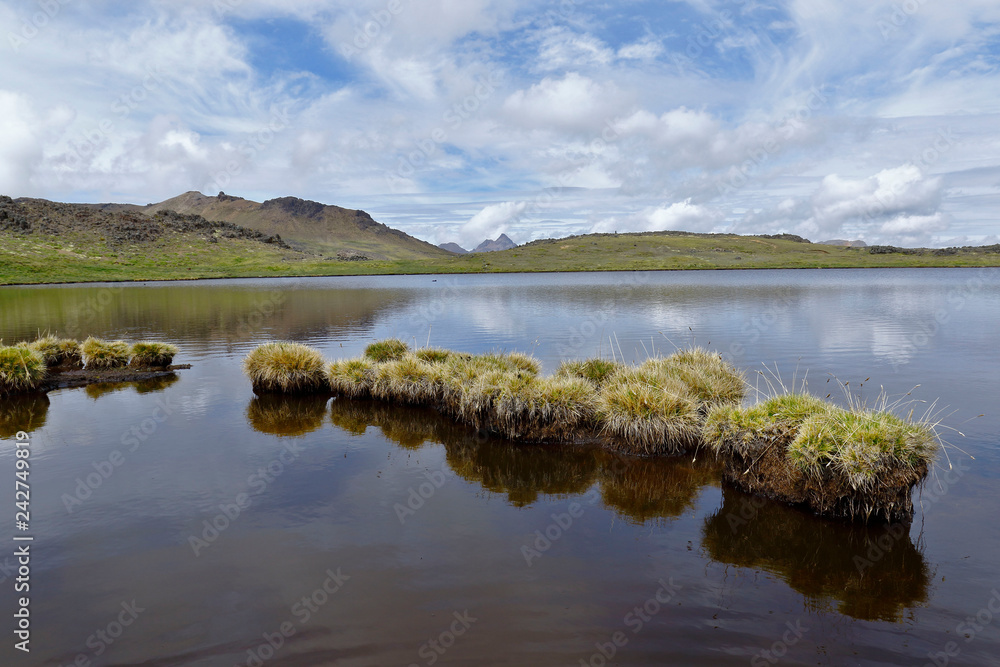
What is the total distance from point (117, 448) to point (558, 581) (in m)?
11.4

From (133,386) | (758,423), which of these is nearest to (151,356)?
(133,386)

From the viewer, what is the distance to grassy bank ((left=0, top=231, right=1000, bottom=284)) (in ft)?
340

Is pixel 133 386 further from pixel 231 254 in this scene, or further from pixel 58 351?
pixel 231 254

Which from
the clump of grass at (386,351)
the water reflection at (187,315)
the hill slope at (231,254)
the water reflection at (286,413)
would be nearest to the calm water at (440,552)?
the water reflection at (286,413)

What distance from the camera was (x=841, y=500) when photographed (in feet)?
29.5

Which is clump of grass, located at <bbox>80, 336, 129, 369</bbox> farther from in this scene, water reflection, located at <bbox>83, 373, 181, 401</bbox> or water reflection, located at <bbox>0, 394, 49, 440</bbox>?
water reflection, located at <bbox>0, 394, 49, 440</bbox>

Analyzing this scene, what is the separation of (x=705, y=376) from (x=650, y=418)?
3511mm

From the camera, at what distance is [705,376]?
49.3ft

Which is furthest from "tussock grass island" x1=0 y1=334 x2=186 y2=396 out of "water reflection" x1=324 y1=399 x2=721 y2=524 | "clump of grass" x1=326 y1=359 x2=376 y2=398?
"water reflection" x1=324 y1=399 x2=721 y2=524

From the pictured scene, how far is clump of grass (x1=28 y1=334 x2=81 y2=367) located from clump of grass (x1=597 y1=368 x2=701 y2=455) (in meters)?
21.9

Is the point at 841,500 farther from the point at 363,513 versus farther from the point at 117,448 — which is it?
the point at 117,448

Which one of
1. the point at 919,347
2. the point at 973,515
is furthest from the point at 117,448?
the point at 919,347

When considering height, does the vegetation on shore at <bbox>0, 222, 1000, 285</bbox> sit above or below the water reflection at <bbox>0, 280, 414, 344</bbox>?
above

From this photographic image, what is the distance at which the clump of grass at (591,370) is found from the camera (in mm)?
15960
